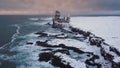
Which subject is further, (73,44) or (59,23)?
(59,23)

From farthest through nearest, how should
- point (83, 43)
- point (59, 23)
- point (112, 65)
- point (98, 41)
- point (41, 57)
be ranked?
point (59, 23) → point (83, 43) → point (98, 41) → point (41, 57) → point (112, 65)

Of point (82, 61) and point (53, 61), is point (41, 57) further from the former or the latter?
point (82, 61)

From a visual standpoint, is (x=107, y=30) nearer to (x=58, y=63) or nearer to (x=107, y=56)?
(x=107, y=56)

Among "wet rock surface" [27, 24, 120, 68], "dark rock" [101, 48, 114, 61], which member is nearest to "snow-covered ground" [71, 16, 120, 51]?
"wet rock surface" [27, 24, 120, 68]

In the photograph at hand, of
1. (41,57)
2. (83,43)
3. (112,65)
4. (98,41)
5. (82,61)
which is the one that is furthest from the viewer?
(83,43)

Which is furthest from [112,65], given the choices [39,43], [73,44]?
[39,43]

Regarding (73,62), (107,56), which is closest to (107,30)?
(107,56)

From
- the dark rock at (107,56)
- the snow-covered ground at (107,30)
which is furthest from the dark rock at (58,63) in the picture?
the snow-covered ground at (107,30)

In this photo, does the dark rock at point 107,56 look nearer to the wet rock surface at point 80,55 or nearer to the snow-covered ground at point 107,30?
the wet rock surface at point 80,55

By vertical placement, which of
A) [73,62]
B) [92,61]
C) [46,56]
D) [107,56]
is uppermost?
Answer: [107,56]

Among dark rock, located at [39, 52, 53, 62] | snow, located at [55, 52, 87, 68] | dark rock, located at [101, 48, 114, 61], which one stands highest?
dark rock, located at [101, 48, 114, 61]

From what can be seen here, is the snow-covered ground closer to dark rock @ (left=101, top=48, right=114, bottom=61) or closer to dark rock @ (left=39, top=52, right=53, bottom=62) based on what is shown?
dark rock @ (left=101, top=48, right=114, bottom=61)
